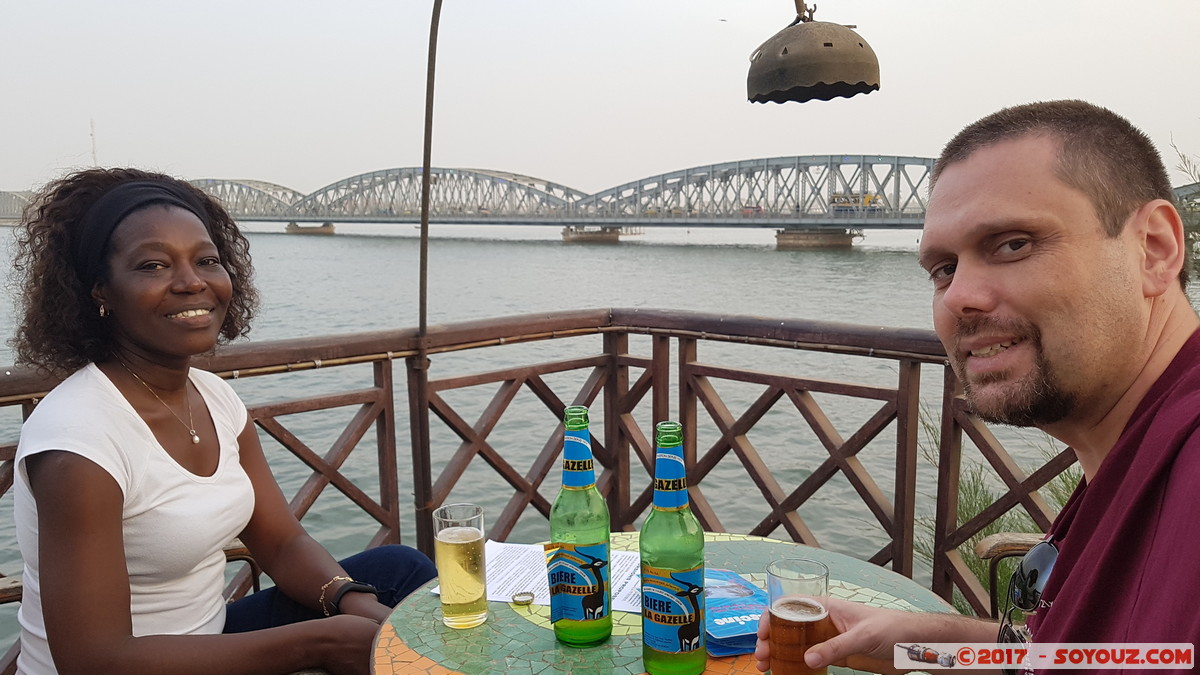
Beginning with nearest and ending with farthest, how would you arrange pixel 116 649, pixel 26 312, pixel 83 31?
pixel 116 649, pixel 26 312, pixel 83 31

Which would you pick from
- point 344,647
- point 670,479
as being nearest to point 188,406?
point 344,647

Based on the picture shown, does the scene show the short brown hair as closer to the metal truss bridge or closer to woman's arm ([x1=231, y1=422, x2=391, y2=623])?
woman's arm ([x1=231, y1=422, x2=391, y2=623])

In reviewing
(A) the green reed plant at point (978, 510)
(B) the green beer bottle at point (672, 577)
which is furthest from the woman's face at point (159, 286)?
(A) the green reed plant at point (978, 510)

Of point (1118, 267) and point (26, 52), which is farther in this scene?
point (26, 52)

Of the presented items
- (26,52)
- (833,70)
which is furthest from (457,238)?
(833,70)

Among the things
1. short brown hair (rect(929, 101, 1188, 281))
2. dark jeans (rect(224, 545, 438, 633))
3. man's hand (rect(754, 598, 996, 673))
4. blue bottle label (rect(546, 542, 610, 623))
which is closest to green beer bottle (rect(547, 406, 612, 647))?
blue bottle label (rect(546, 542, 610, 623))

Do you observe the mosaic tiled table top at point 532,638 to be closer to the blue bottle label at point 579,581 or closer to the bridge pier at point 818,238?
the blue bottle label at point 579,581

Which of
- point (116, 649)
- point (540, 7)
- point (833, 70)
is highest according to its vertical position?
point (540, 7)

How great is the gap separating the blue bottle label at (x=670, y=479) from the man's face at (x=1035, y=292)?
0.37 metres

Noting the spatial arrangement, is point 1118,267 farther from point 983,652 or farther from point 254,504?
point 254,504

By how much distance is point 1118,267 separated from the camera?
848 millimetres

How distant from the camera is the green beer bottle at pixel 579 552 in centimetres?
109

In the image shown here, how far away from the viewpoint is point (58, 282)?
5.15 ft

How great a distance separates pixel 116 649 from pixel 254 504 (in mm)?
456
